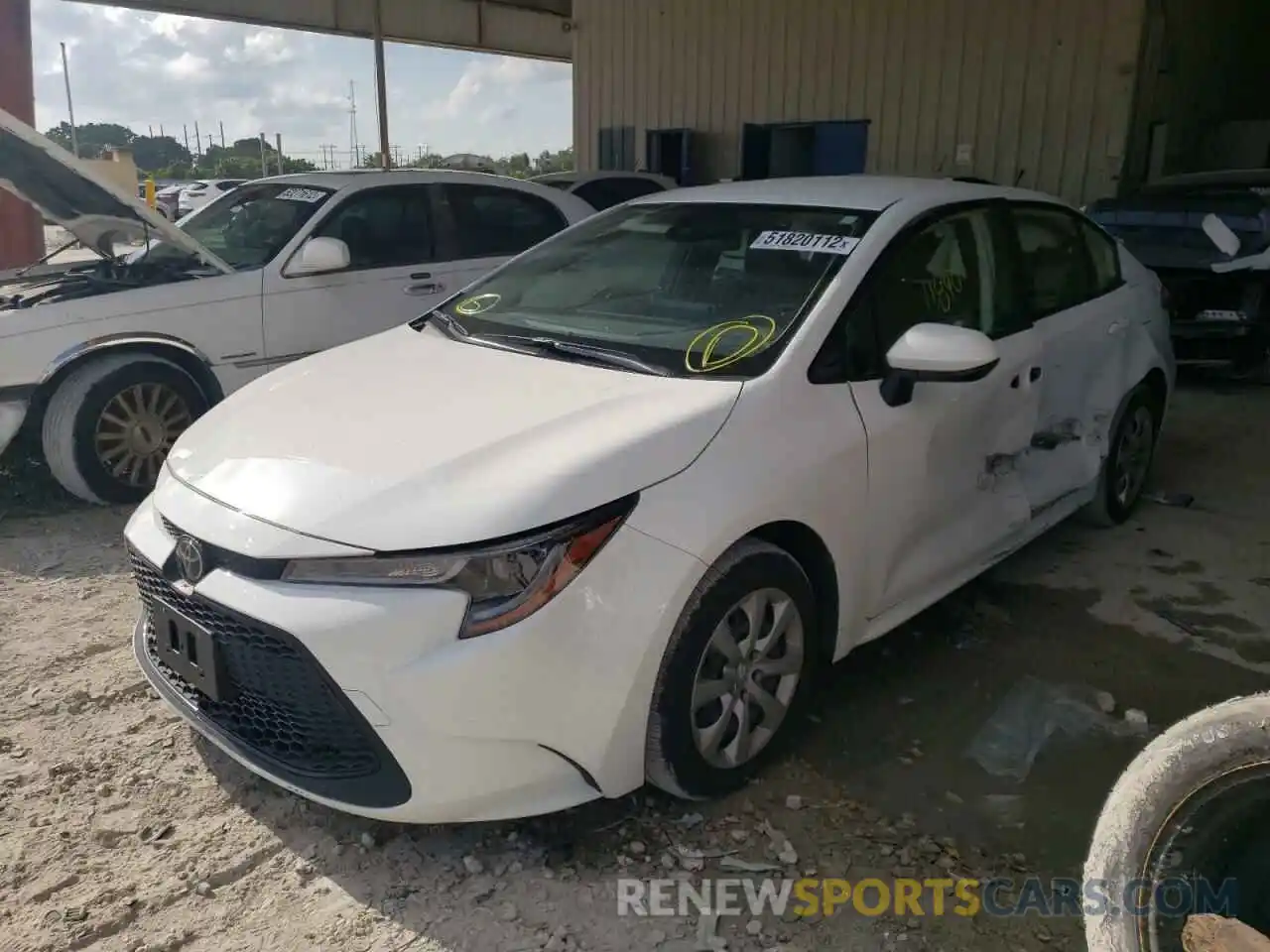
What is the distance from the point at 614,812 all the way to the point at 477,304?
178 centimetres

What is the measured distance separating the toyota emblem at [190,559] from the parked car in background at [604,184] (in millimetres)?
8221

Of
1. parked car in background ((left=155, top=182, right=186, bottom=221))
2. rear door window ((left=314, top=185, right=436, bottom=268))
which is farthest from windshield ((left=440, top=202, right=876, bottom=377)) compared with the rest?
parked car in background ((left=155, top=182, right=186, bottom=221))

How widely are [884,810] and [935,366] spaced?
3.91ft

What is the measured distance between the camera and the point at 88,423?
469 cm

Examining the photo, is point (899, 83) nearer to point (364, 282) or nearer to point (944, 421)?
point (364, 282)

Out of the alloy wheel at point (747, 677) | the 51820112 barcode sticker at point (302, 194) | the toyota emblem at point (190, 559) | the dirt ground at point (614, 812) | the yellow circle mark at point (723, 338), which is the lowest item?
the dirt ground at point (614, 812)

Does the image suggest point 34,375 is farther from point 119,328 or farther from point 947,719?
point 947,719

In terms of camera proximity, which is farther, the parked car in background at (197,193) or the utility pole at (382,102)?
the parked car in background at (197,193)

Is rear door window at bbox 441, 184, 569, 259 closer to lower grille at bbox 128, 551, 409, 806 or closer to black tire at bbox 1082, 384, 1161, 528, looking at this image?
black tire at bbox 1082, 384, 1161, 528

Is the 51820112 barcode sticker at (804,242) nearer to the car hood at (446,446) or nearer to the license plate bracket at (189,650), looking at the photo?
the car hood at (446,446)

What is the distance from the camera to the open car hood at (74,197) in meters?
4.38

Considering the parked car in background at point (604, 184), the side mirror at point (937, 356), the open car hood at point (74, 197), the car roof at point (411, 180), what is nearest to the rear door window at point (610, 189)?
the parked car in background at point (604, 184)

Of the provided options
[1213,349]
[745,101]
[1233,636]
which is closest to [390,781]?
[1233,636]

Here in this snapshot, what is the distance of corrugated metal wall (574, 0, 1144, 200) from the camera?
→ 10.2m
